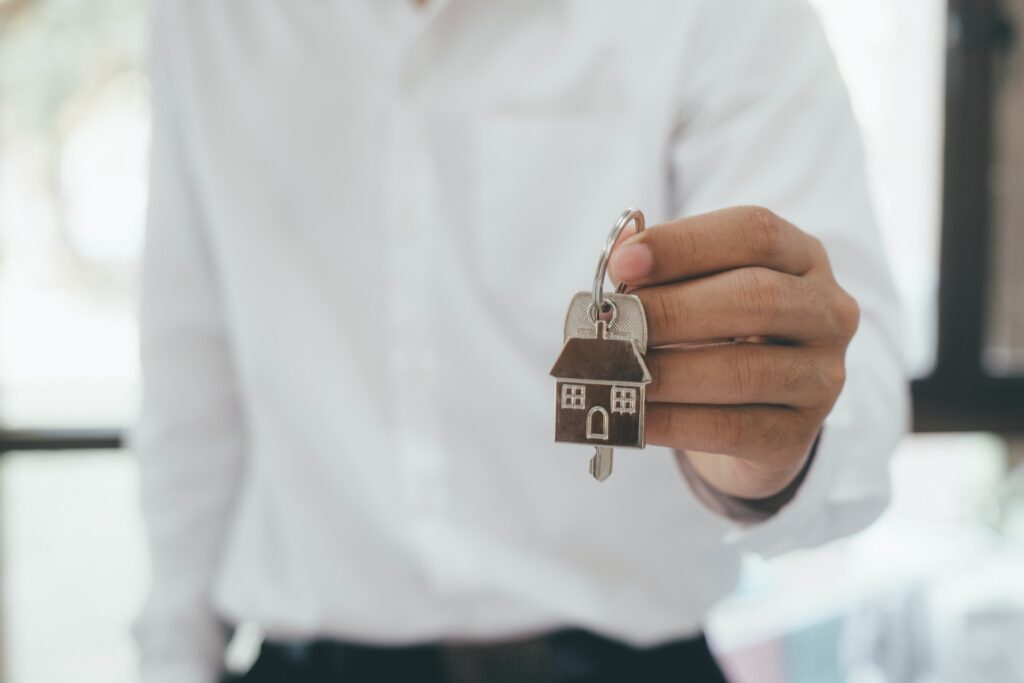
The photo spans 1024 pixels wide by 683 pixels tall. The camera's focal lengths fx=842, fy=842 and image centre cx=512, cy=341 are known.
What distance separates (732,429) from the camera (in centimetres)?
38

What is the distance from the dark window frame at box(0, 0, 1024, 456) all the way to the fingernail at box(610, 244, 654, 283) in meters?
1.67

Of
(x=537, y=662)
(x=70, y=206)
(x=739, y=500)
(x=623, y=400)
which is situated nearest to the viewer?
(x=623, y=400)

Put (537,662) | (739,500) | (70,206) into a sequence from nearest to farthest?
(739,500) → (537,662) → (70,206)

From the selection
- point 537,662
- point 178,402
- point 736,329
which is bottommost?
point 537,662

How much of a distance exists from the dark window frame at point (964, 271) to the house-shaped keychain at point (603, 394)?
5.45 ft

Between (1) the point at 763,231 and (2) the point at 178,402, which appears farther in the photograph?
(2) the point at 178,402

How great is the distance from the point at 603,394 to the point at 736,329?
76 mm

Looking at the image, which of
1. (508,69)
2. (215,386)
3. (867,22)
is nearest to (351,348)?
(215,386)

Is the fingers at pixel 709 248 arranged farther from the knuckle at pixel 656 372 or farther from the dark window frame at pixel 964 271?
the dark window frame at pixel 964 271

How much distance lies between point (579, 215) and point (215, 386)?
1.51 ft

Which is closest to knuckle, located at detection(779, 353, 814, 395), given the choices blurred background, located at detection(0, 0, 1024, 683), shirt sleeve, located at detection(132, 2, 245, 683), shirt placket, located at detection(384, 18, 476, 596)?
shirt placket, located at detection(384, 18, 476, 596)

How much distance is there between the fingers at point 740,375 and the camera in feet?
1.18

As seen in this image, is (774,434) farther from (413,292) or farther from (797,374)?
(413,292)

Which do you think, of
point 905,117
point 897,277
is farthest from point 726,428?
point 905,117
